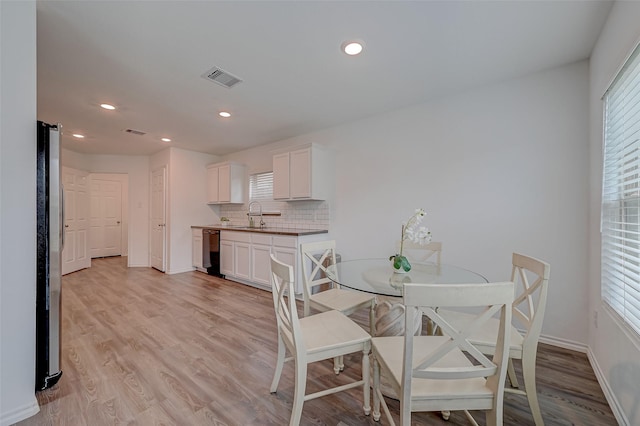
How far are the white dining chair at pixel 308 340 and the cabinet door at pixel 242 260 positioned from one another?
2.67m

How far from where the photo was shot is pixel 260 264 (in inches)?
161

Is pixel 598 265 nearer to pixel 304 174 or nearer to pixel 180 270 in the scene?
pixel 304 174

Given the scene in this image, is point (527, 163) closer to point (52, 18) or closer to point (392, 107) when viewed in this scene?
point (392, 107)

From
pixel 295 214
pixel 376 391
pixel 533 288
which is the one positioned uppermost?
pixel 295 214

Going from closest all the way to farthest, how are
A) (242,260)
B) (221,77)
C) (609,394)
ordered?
(609,394) < (221,77) < (242,260)

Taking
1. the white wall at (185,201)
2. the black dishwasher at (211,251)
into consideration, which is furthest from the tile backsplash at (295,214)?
the white wall at (185,201)

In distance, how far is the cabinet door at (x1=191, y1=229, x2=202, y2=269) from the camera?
5211 mm

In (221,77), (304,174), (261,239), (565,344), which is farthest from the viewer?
(261,239)

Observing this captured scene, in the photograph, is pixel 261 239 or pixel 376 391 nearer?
pixel 376 391

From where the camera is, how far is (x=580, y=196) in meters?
2.26

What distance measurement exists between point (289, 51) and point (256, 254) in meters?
2.93

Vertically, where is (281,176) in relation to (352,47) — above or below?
below

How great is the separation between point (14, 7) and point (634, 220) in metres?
3.79

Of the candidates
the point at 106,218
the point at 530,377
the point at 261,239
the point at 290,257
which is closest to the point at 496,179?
the point at 530,377
